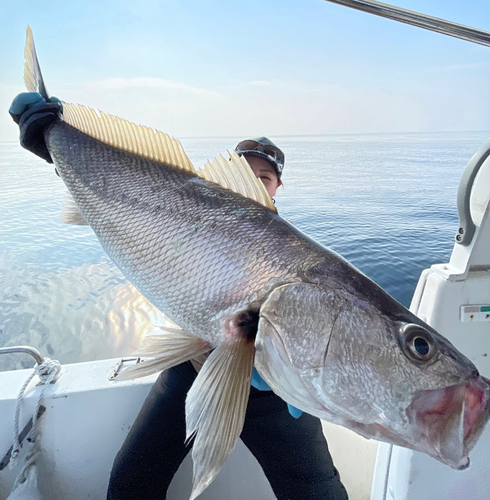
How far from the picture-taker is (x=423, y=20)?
5.42 feet

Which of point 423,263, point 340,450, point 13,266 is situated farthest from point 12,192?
point 340,450

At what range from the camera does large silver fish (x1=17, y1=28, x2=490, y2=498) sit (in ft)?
2.98

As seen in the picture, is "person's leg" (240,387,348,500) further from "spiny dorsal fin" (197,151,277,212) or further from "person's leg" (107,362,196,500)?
"spiny dorsal fin" (197,151,277,212)

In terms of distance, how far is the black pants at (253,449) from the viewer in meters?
1.67

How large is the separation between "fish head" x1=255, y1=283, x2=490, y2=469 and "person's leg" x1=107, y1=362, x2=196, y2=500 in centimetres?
86

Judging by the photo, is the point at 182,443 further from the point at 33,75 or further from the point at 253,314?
the point at 33,75

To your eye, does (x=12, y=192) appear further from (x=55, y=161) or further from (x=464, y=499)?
(x=464, y=499)

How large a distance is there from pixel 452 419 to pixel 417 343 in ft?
0.60

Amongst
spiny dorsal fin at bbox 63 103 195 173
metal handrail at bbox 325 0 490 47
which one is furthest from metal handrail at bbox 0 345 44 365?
metal handrail at bbox 325 0 490 47

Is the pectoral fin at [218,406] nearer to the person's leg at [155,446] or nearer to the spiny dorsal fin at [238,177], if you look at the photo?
the spiny dorsal fin at [238,177]

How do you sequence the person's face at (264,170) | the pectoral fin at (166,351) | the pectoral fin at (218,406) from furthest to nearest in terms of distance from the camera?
the person's face at (264,170)
the pectoral fin at (166,351)
the pectoral fin at (218,406)

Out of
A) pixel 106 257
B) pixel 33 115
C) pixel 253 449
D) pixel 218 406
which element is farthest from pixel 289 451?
pixel 106 257

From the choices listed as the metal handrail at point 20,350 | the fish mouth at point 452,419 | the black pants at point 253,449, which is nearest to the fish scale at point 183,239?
the fish mouth at point 452,419

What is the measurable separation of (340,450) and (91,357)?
3243 millimetres
